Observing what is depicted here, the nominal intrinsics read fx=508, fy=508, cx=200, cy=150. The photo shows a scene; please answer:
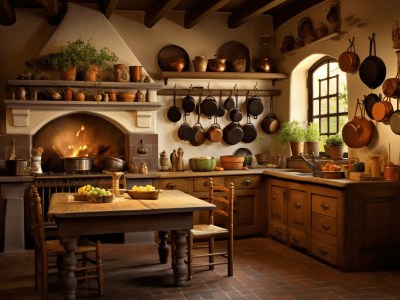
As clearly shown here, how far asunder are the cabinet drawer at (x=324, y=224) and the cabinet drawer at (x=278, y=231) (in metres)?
0.74

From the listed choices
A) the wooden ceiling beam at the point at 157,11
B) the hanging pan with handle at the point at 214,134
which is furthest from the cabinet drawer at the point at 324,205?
the wooden ceiling beam at the point at 157,11

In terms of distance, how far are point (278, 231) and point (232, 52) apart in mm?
2924

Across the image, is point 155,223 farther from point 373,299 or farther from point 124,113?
point 124,113

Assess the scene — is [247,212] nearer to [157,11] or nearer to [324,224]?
[324,224]

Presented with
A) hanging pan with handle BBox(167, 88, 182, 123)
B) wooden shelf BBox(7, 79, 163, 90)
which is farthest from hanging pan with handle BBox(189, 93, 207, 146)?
wooden shelf BBox(7, 79, 163, 90)

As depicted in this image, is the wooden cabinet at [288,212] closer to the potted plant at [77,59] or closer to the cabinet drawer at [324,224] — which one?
the cabinet drawer at [324,224]

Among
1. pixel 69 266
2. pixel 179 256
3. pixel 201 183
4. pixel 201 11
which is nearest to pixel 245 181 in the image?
pixel 201 183

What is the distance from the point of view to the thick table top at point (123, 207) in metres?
4.02

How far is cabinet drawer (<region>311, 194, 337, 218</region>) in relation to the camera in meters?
5.25

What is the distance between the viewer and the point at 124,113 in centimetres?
704

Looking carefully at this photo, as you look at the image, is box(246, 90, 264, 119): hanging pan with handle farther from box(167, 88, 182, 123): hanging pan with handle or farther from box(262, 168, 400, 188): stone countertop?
box(262, 168, 400, 188): stone countertop

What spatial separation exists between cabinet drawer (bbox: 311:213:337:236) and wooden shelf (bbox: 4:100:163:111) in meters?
2.65

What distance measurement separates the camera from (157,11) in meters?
6.77

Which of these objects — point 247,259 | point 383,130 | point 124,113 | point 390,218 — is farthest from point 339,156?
point 124,113
